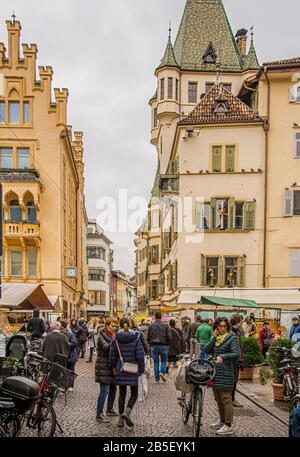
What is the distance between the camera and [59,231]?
36406 mm

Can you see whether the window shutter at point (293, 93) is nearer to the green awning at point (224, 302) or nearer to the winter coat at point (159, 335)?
the green awning at point (224, 302)

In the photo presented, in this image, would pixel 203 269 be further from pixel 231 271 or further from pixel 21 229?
pixel 21 229

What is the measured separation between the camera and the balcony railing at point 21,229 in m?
35.0

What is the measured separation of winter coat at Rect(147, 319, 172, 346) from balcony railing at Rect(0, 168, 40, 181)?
21763mm

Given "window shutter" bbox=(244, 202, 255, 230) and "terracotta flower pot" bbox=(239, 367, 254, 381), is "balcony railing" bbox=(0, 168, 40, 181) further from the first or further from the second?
"terracotta flower pot" bbox=(239, 367, 254, 381)

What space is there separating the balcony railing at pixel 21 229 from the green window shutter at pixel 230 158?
1260 centimetres

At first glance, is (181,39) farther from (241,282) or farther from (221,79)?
(241,282)

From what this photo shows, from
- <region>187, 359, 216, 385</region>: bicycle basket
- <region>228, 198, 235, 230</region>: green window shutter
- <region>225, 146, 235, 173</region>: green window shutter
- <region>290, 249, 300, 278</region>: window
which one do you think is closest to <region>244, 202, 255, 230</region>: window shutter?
<region>228, 198, 235, 230</region>: green window shutter

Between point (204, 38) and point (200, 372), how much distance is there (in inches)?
1597

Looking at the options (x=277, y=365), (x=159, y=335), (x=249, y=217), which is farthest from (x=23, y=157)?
(x=277, y=365)

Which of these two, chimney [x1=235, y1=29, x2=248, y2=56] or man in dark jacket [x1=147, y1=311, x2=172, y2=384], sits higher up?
chimney [x1=235, y1=29, x2=248, y2=56]

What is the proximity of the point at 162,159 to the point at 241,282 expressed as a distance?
54.0ft

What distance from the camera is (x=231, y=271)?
3156cm

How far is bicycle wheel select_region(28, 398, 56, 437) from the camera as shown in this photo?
8.52 m
